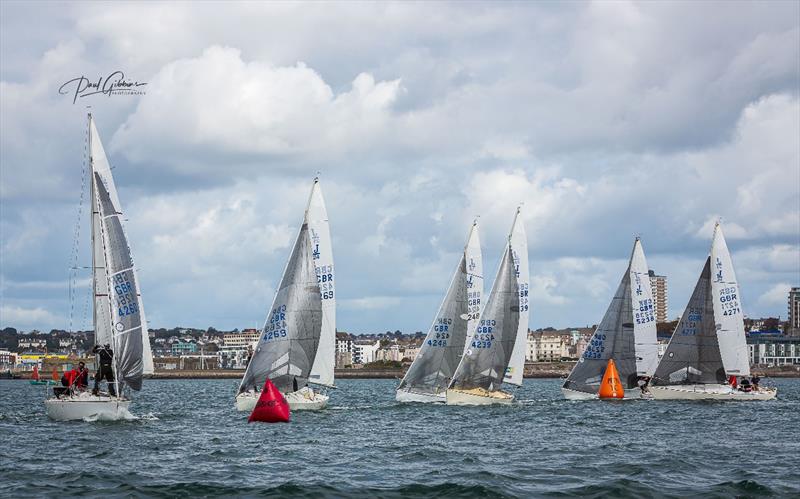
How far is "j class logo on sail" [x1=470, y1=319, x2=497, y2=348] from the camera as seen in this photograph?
62.0 m

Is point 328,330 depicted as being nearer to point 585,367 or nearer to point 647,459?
point 585,367

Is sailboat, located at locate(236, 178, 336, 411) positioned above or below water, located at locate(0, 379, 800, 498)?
above

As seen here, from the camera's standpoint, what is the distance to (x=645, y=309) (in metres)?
75.4

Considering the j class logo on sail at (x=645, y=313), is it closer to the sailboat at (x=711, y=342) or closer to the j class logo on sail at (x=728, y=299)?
the sailboat at (x=711, y=342)

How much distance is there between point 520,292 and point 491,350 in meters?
8.41

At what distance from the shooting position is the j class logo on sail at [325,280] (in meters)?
59.8

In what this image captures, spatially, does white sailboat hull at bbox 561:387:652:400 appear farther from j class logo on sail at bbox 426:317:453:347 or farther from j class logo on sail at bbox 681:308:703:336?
j class logo on sail at bbox 426:317:453:347

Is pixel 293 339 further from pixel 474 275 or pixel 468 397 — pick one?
pixel 474 275

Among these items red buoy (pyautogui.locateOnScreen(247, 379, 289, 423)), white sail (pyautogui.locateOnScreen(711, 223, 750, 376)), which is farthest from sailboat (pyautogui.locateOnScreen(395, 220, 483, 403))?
red buoy (pyautogui.locateOnScreen(247, 379, 289, 423))

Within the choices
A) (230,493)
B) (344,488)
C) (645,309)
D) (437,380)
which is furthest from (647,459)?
(645,309)

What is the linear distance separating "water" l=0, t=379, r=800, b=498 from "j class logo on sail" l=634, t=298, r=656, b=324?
20.6 metres

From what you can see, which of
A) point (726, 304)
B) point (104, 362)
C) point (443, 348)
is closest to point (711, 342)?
point (726, 304)

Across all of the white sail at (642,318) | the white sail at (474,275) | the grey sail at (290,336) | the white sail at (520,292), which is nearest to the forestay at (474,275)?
the white sail at (474,275)

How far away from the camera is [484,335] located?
204 feet
